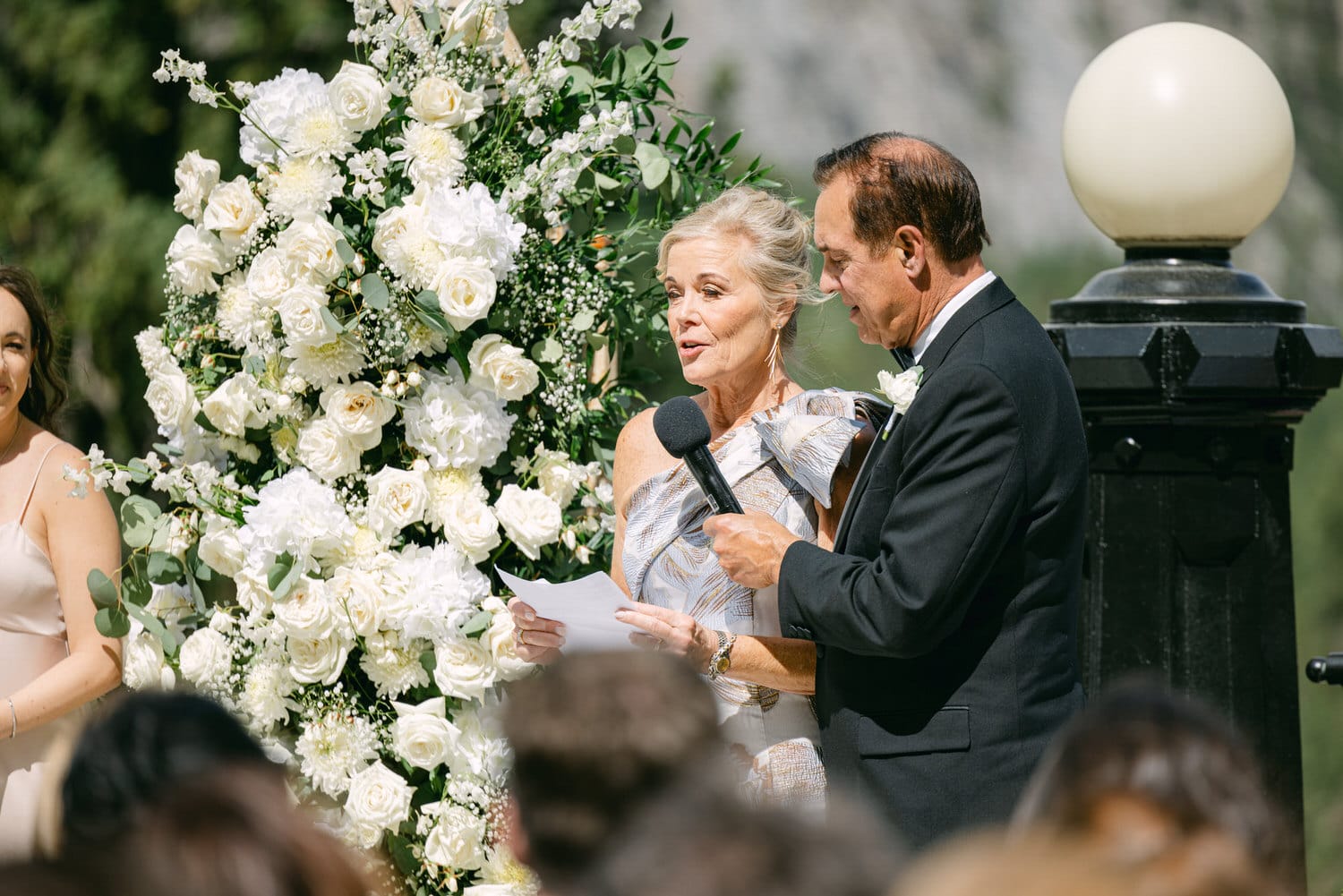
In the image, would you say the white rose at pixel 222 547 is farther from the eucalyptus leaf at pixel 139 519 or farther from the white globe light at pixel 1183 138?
the white globe light at pixel 1183 138

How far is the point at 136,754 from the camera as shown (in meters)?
1.37

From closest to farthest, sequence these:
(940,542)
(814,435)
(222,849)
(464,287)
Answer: (222,849)
(940,542)
(814,435)
(464,287)

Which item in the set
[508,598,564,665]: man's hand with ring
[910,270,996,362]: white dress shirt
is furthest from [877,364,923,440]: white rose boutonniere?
[508,598,564,665]: man's hand with ring

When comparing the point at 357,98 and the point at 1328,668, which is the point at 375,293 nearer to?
the point at 357,98

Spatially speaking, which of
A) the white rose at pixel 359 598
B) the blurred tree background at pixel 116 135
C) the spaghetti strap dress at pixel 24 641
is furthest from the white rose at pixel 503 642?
the blurred tree background at pixel 116 135

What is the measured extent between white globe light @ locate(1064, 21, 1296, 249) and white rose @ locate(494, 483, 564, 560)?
1.38 metres

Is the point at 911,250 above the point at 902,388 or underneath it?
above

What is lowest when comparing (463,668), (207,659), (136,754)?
(463,668)

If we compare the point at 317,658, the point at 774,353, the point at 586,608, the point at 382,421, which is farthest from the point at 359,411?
the point at 774,353

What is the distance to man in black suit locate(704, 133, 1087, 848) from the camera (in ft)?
7.93

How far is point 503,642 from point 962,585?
3.45 ft

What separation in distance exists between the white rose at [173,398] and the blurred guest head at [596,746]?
192cm

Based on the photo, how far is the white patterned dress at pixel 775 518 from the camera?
2.83 m

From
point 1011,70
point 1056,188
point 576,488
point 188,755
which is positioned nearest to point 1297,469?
point 1056,188
